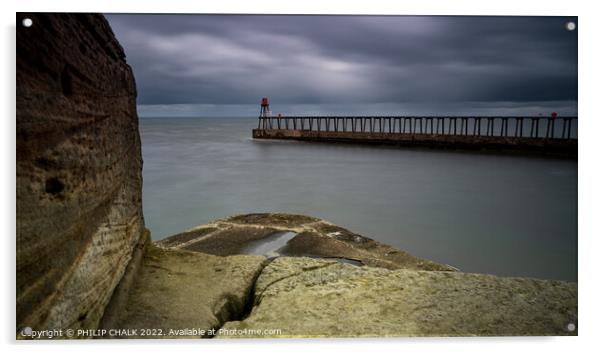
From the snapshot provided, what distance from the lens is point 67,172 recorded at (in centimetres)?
236

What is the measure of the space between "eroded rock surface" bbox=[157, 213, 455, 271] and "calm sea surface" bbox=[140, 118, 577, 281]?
0.25 m

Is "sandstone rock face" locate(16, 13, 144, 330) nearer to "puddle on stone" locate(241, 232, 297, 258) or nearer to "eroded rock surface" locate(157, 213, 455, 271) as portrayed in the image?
"puddle on stone" locate(241, 232, 297, 258)

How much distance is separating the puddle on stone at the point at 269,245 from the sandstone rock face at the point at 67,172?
149 centimetres

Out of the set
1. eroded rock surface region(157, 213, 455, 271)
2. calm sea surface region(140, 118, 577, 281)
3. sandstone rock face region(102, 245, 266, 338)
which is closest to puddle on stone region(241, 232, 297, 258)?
eroded rock surface region(157, 213, 455, 271)

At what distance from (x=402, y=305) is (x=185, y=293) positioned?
1425 millimetres

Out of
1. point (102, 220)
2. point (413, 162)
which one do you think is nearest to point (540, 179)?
point (413, 162)

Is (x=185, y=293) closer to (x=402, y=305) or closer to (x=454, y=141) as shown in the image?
(x=402, y=305)

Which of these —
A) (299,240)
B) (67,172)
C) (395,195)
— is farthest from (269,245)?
(67,172)

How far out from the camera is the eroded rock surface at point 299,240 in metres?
4.28

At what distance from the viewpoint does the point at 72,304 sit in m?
2.35

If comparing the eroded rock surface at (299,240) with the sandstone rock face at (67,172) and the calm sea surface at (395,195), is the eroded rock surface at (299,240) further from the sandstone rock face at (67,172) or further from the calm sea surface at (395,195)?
the sandstone rock face at (67,172)

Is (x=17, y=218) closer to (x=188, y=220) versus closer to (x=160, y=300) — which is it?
(x=160, y=300)

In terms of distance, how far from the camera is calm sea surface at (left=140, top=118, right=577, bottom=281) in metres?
4.51

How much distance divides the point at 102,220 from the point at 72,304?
22.3 inches
